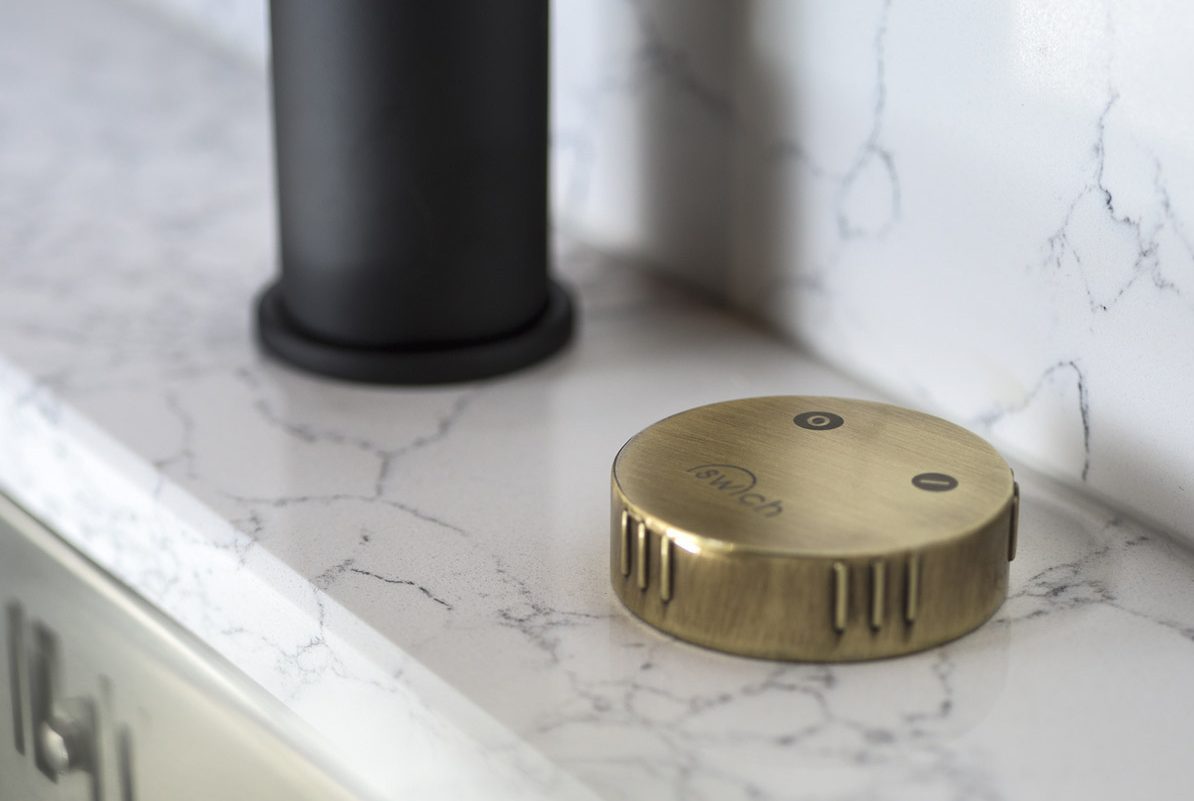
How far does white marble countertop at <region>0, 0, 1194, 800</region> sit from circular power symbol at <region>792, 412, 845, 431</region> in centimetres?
9

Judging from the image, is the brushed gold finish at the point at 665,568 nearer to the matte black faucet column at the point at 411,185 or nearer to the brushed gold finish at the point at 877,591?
the brushed gold finish at the point at 877,591

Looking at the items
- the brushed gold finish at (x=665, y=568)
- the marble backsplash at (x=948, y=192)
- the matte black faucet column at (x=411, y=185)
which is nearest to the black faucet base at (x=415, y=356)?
the matte black faucet column at (x=411, y=185)

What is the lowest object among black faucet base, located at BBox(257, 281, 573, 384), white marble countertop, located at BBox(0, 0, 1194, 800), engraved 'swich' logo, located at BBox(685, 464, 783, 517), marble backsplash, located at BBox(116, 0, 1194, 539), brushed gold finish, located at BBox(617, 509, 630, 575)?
white marble countertop, located at BBox(0, 0, 1194, 800)

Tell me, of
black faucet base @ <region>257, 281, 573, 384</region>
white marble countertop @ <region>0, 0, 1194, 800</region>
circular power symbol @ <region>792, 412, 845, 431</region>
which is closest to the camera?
white marble countertop @ <region>0, 0, 1194, 800</region>

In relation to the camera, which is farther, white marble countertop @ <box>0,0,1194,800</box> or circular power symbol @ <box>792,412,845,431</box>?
circular power symbol @ <box>792,412,845,431</box>

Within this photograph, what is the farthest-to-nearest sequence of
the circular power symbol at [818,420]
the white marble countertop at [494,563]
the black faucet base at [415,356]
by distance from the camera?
the black faucet base at [415,356], the circular power symbol at [818,420], the white marble countertop at [494,563]

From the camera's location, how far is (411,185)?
0.69 meters

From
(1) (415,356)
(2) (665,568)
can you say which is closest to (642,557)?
(2) (665,568)

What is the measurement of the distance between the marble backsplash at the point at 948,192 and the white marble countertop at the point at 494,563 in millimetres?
33

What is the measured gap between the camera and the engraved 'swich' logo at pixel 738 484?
537 mm

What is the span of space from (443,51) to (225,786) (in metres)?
0.32

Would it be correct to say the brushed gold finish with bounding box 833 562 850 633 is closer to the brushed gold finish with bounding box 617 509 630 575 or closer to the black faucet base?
the brushed gold finish with bounding box 617 509 630 575

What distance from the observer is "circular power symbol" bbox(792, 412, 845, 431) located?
1.96 ft

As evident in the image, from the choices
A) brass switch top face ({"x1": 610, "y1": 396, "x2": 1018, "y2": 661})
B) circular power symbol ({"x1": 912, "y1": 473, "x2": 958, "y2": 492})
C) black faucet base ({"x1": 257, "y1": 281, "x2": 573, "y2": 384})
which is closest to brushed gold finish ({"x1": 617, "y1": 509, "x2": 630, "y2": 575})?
brass switch top face ({"x1": 610, "y1": 396, "x2": 1018, "y2": 661})
